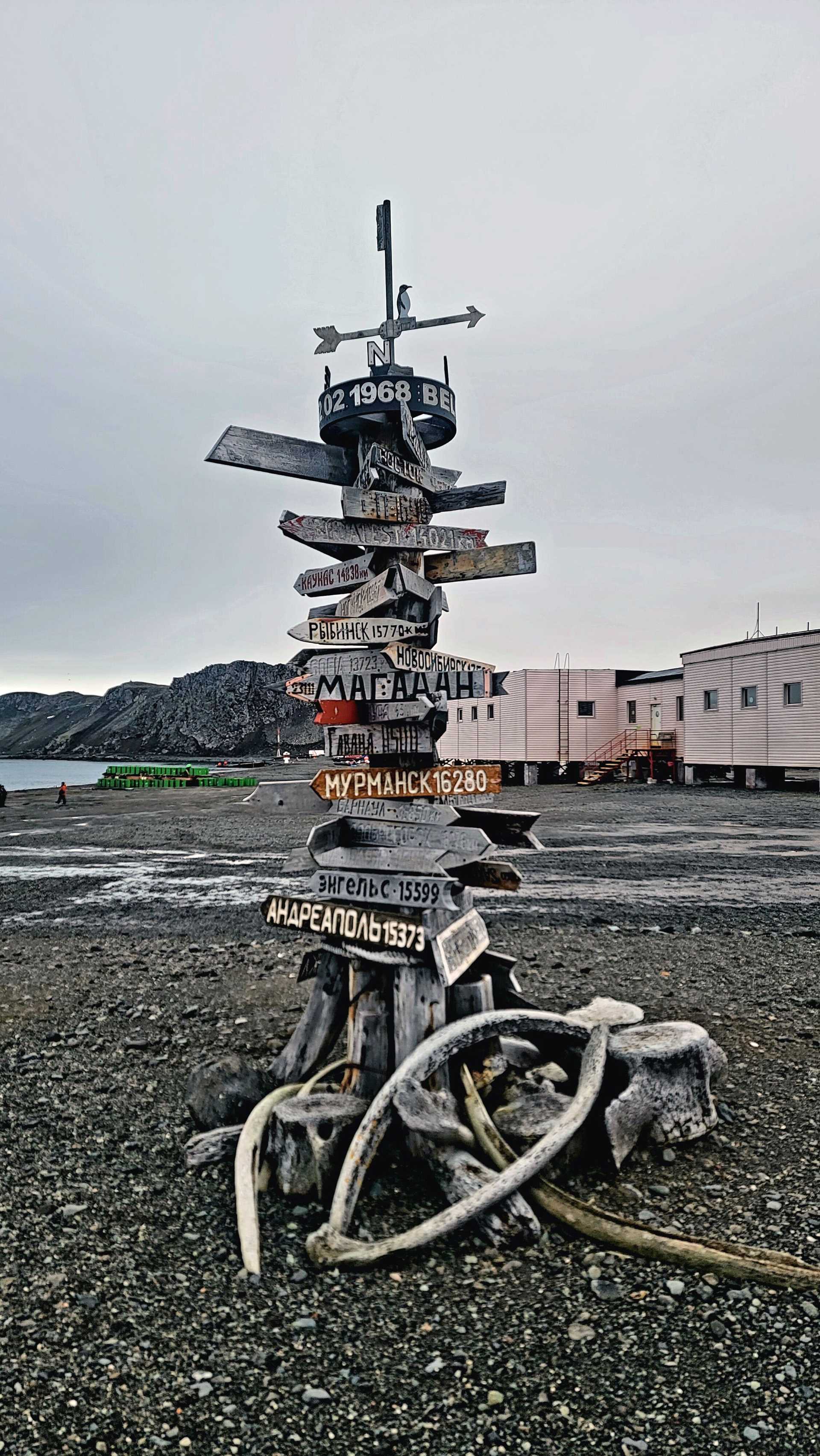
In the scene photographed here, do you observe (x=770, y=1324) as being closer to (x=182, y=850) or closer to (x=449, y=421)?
(x=449, y=421)

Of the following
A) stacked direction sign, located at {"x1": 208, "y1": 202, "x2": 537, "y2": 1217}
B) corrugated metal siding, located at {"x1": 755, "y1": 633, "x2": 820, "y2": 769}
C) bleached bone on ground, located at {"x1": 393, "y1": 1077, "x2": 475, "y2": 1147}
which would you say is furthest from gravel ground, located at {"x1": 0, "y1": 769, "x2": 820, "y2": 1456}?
corrugated metal siding, located at {"x1": 755, "y1": 633, "x2": 820, "y2": 769}

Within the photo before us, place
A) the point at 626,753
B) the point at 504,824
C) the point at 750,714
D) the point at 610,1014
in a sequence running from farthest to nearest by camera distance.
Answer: the point at 626,753, the point at 750,714, the point at 610,1014, the point at 504,824

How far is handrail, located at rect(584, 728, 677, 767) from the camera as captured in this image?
49031 mm

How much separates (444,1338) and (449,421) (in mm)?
6443

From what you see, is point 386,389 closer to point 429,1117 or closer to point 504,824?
point 504,824

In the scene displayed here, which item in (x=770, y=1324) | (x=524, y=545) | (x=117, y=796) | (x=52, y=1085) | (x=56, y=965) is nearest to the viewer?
(x=770, y=1324)

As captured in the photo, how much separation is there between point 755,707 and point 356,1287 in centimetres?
3881

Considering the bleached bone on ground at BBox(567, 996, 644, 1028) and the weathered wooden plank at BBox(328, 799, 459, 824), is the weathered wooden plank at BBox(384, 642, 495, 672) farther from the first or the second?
the bleached bone on ground at BBox(567, 996, 644, 1028)

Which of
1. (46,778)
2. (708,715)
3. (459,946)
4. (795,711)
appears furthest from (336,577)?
(46,778)

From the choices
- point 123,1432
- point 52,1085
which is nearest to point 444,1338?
point 123,1432

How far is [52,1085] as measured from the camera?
7.92 metres

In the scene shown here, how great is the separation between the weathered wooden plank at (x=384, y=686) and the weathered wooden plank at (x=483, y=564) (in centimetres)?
84

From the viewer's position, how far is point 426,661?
22.7 ft

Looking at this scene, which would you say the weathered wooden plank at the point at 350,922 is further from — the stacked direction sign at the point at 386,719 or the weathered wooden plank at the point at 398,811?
the weathered wooden plank at the point at 398,811
